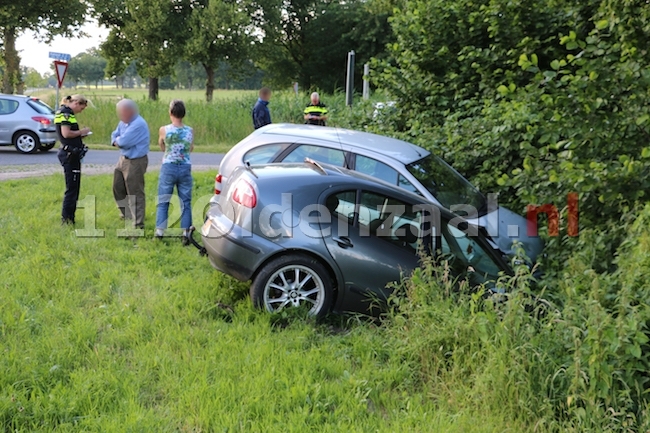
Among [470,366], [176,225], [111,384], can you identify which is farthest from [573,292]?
[176,225]

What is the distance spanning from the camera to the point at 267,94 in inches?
485

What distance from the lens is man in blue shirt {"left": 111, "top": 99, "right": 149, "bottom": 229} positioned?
750 centimetres

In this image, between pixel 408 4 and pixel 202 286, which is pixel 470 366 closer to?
pixel 202 286

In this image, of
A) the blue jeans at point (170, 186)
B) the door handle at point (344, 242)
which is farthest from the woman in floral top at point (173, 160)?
the door handle at point (344, 242)

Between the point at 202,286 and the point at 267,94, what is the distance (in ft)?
24.9

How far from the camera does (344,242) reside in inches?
199

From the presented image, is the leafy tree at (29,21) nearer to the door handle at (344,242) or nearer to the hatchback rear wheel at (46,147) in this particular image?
the hatchback rear wheel at (46,147)

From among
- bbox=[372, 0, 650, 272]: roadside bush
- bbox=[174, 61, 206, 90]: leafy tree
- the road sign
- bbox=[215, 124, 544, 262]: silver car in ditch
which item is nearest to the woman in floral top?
bbox=[215, 124, 544, 262]: silver car in ditch

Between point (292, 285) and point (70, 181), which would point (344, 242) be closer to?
point (292, 285)

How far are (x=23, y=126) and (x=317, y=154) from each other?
41.0 ft

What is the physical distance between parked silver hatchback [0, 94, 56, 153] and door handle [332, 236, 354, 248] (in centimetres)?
1385

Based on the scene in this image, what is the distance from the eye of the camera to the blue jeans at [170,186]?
716 cm

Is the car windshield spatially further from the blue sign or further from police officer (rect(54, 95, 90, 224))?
the blue sign

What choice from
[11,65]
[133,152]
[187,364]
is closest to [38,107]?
[133,152]
